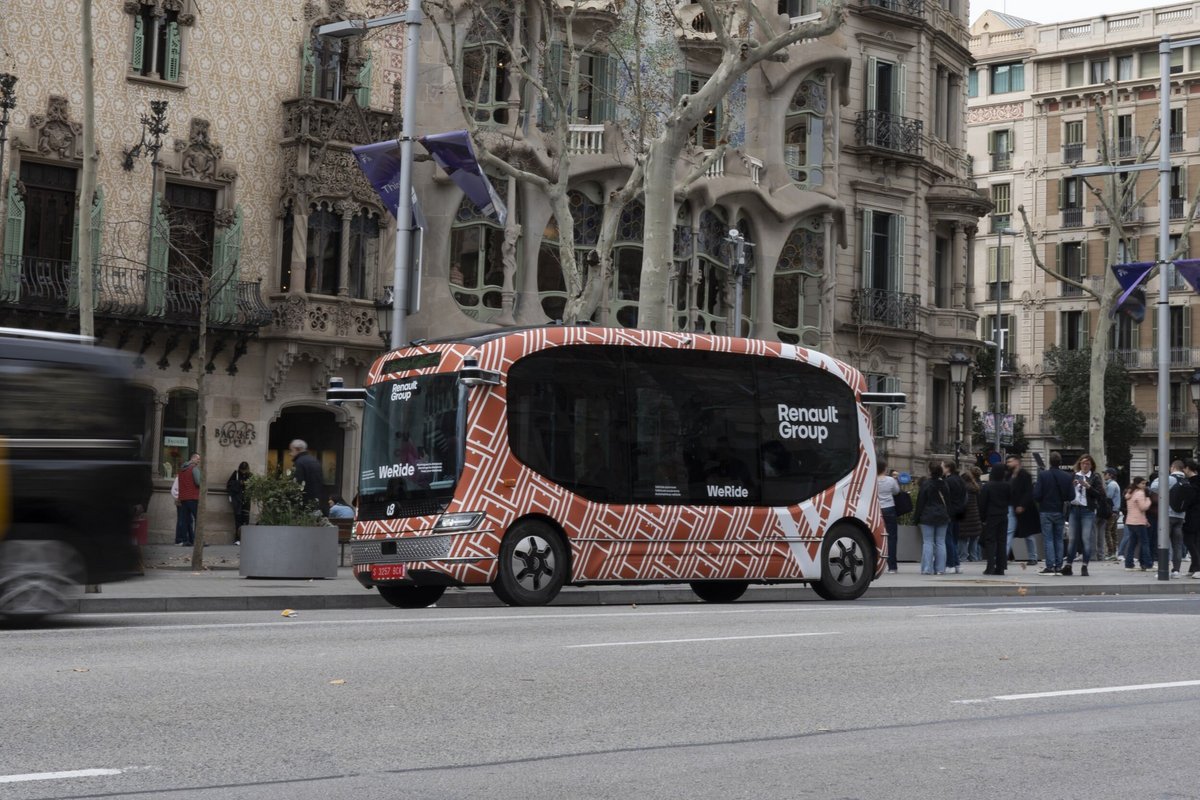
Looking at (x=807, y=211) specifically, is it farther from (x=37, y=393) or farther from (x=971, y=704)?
(x=971, y=704)

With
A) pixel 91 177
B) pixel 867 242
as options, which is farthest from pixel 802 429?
pixel 867 242

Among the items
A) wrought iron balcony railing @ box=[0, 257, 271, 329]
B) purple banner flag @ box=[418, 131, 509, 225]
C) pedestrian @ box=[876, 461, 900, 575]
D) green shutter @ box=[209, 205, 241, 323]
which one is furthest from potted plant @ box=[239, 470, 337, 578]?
green shutter @ box=[209, 205, 241, 323]

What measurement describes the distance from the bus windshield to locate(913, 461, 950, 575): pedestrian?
37.8ft

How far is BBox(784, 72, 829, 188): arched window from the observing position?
43781 millimetres

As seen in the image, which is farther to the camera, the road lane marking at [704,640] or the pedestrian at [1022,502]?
the pedestrian at [1022,502]

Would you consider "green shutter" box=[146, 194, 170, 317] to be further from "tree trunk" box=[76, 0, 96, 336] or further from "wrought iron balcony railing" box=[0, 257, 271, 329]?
"tree trunk" box=[76, 0, 96, 336]

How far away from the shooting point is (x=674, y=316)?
40.1 metres

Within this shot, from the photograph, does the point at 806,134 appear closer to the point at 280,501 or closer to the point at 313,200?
the point at 313,200

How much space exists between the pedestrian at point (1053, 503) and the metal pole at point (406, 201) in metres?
11.0

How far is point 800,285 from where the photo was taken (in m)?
43.9

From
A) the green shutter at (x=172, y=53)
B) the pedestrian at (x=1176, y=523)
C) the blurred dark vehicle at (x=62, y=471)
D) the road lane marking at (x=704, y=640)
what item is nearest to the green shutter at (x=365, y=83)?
the green shutter at (x=172, y=53)

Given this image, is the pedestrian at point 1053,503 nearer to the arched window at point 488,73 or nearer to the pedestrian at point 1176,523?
the pedestrian at point 1176,523

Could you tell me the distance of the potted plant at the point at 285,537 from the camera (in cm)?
2172

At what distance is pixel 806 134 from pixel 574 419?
2670 centimetres
